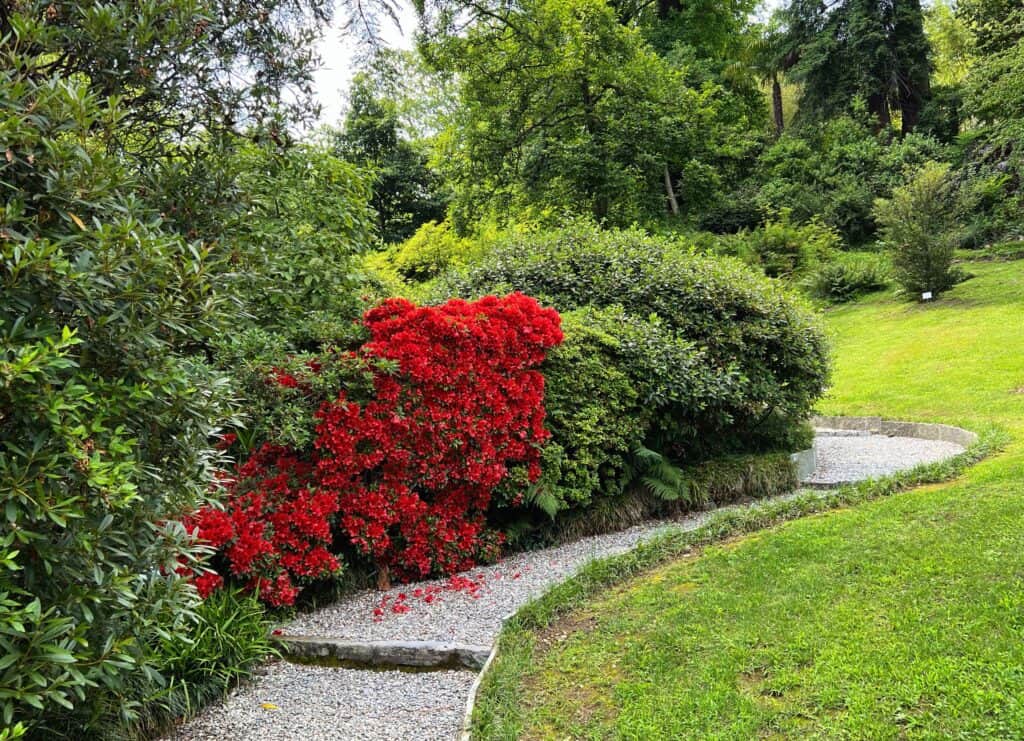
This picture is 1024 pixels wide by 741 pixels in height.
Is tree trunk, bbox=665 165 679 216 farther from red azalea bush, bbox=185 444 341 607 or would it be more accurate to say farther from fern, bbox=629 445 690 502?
red azalea bush, bbox=185 444 341 607

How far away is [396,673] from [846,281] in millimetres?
16057

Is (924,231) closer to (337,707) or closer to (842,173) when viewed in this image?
(842,173)

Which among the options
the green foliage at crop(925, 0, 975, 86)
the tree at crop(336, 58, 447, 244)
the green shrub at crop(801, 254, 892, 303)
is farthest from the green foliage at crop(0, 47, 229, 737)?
the green foliage at crop(925, 0, 975, 86)

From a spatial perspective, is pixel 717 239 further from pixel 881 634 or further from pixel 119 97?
pixel 119 97

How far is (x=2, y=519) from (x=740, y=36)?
24.8m

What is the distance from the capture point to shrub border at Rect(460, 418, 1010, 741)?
9.09 ft

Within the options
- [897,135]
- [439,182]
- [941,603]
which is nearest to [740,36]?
[897,135]

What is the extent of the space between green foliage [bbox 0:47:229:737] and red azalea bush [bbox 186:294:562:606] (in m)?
1.54

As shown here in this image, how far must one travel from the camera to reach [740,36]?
21938mm

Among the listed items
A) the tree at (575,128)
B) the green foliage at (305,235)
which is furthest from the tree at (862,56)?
the green foliage at (305,235)

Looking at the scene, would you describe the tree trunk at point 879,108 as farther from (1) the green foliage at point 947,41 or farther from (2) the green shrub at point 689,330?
(2) the green shrub at point 689,330

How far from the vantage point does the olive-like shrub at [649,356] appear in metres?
4.95

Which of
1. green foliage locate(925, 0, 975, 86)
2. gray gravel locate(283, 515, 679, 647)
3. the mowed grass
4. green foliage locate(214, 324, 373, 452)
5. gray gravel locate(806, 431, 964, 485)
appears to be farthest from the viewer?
green foliage locate(925, 0, 975, 86)

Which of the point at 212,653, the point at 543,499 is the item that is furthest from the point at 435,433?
the point at 212,653
